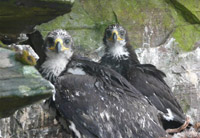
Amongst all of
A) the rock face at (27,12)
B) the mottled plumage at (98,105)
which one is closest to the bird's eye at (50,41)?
the mottled plumage at (98,105)

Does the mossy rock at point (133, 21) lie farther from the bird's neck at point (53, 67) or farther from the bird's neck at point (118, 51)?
the bird's neck at point (53, 67)

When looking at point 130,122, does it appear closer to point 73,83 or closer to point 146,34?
point 73,83

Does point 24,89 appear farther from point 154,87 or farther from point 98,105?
point 154,87

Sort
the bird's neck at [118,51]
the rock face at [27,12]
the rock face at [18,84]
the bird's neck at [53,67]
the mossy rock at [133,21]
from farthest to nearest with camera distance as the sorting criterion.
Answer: the mossy rock at [133,21] < the bird's neck at [118,51] < the bird's neck at [53,67] < the rock face at [27,12] < the rock face at [18,84]

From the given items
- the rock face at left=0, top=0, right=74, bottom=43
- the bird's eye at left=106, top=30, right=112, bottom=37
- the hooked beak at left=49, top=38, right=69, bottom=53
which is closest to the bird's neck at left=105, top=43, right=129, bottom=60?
the bird's eye at left=106, top=30, right=112, bottom=37

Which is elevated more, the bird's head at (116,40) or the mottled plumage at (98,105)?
the bird's head at (116,40)

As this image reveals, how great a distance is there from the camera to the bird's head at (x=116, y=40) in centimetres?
482

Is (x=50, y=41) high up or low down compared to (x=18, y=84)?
down

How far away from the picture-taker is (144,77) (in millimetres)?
4512

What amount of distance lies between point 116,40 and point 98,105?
1.53 metres

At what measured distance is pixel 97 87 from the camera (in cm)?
363

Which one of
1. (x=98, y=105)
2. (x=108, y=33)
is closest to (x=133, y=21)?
(x=108, y=33)

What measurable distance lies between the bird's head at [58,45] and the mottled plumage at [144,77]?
799 mm

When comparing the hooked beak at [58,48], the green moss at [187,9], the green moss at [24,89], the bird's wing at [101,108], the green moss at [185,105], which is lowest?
the green moss at [185,105]
